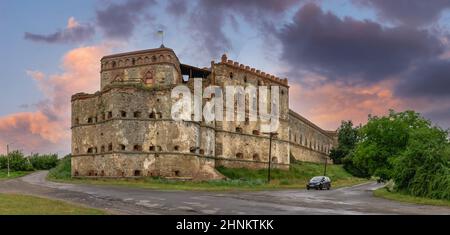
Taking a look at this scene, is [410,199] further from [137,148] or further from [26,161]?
[26,161]

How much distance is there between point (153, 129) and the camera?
46.7 meters

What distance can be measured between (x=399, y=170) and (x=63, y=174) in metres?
34.8

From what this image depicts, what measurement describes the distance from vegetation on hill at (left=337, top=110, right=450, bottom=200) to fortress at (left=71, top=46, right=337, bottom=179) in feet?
52.7

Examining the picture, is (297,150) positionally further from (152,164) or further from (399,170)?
(399,170)

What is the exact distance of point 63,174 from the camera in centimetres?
5222

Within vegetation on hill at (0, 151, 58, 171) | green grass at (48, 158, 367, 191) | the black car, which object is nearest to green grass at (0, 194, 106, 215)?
green grass at (48, 158, 367, 191)

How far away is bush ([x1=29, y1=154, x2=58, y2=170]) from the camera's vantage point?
81.6 m

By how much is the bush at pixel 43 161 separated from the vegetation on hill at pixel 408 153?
58152 millimetres

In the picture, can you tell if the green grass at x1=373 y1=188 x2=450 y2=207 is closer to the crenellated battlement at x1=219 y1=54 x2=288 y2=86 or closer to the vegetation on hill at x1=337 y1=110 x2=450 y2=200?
the vegetation on hill at x1=337 y1=110 x2=450 y2=200

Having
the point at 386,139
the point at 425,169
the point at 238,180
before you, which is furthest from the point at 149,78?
the point at 425,169

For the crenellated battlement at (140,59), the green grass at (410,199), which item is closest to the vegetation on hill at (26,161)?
the crenellated battlement at (140,59)
